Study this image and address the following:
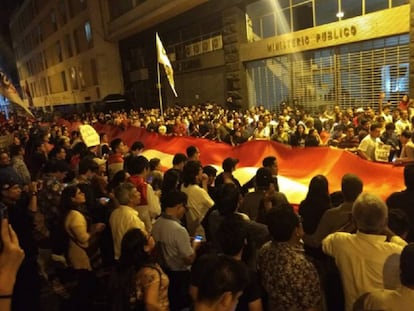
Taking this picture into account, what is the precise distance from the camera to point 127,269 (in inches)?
111

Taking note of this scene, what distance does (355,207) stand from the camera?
9.47 ft

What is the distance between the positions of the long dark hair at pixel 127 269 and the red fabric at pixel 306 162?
140 inches

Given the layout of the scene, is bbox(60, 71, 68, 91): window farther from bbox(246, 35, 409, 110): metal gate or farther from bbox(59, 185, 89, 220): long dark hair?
bbox(59, 185, 89, 220): long dark hair

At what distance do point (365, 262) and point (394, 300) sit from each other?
0.49m

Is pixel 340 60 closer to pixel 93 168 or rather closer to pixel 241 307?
pixel 93 168

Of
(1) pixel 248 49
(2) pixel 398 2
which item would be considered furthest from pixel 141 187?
(1) pixel 248 49

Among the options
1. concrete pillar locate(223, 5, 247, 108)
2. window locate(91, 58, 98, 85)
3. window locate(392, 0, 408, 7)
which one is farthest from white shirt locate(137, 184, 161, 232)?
window locate(91, 58, 98, 85)

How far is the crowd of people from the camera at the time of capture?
2492 mm

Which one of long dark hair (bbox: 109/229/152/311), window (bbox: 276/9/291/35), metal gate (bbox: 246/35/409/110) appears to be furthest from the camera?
window (bbox: 276/9/291/35)

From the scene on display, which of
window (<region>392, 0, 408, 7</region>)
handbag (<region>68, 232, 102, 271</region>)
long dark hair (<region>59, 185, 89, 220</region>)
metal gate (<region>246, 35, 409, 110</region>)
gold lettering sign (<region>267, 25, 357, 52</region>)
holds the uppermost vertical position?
window (<region>392, 0, 408, 7</region>)

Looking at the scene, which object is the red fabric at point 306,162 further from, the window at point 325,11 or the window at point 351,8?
the window at point 325,11

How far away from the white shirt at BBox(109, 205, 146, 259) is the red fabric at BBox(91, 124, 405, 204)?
2718 millimetres

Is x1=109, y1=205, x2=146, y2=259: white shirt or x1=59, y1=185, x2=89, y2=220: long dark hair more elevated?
x1=59, y1=185, x2=89, y2=220: long dark hair

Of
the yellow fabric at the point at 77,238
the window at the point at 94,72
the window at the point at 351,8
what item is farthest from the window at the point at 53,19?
the yellow fabric at the point at 77,238
